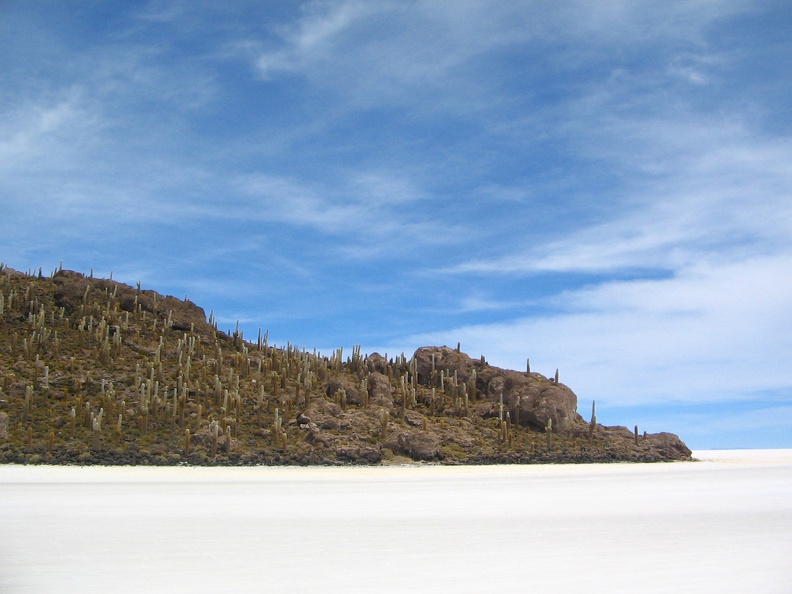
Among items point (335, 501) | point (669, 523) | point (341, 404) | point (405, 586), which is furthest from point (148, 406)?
point (405, 586)

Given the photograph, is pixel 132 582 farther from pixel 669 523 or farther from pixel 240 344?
pixel 240 344

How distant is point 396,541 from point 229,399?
3309cm

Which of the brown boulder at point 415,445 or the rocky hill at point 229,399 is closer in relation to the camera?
the rocky hill at point 229,399

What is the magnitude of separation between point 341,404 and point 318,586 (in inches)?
1433

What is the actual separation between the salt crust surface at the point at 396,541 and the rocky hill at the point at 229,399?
61.2 ft

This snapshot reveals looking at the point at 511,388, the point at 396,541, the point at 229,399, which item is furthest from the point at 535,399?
the point at 396,541

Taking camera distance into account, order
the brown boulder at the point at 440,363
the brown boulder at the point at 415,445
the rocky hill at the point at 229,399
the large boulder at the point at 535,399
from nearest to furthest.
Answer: the rocky hill at the point at 229,399 < the brown boulder at the point at 415,445 < the large boulder at the point at 535,399 < the brown boulder at the point at 440,363

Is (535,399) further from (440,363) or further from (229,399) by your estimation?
(229,399)

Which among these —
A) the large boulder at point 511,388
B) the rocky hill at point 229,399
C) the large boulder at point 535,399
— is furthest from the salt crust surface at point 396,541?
the large boulder at point 511,388

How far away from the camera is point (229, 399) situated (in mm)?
40844

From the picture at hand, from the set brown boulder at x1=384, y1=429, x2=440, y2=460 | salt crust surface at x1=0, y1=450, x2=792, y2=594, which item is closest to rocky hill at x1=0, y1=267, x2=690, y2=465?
brown boulder at x1=384, y1=429, x2=440, y2=460

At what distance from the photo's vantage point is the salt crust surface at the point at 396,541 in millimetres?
6547

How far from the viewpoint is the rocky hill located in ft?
117

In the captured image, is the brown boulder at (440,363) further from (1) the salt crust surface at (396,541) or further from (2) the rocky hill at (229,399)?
(1) the salt crust surface at (396,541)
